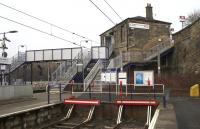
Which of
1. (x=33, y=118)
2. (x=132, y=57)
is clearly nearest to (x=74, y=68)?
(x=132, y=57)

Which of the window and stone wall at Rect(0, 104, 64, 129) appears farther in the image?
the window

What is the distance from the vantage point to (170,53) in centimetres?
4453

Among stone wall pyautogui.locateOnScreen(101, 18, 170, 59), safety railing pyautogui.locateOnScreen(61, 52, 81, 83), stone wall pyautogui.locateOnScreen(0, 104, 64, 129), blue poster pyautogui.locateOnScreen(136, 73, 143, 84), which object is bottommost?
stone wall pyautogui.locateOnScreen(0, 104, 64, 129)

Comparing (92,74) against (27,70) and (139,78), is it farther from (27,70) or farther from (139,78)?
(27,70)

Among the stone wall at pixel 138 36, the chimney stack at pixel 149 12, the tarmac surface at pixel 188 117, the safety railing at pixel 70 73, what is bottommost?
the tarmac surface at pixel 188 117

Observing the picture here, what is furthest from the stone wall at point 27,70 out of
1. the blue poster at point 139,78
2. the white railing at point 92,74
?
the blue poster at point 139,78

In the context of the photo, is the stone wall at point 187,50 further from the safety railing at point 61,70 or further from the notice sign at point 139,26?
the safety railing at point 61,70

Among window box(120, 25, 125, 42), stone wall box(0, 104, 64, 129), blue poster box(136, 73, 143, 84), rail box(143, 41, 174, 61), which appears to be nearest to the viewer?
stone wall box(0, 104, 64, 129)

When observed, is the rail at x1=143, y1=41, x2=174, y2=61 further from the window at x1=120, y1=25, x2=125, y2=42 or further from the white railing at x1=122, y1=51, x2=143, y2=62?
the window at x1=120, y1=25, x2=125, y2=42

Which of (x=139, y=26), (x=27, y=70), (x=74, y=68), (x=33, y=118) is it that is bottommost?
(x=33, y=118)

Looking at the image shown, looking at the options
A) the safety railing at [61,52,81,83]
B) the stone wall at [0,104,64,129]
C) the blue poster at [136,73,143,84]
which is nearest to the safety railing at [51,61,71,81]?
the safety railing at [61,52,81,83]

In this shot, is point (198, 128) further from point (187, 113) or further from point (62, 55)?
point (62, 55)

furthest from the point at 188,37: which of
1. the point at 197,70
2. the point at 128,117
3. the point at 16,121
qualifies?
the point at 16,121

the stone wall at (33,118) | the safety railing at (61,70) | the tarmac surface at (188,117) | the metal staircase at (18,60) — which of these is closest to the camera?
the tarmac surface at (188,117)
